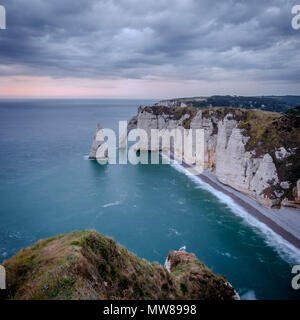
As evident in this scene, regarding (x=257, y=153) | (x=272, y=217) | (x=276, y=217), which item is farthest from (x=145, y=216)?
(x=257, y=153)

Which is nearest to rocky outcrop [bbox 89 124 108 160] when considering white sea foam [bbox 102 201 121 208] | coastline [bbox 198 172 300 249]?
white sea foam [bbox 102 201 121 208]

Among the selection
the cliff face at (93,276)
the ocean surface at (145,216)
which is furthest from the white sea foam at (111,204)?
the cliff face at (93,276)

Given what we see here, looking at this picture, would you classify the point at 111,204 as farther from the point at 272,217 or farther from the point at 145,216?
the point at 272,217

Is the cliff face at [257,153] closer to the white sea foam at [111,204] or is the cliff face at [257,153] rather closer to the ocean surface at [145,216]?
the ocean surface at [145,216]

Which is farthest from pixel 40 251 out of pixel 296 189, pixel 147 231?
pixel 296 189

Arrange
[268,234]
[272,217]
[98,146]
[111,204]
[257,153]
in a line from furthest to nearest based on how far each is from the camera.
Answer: [98,146] → [111,204] → [257,153] → [272,217] → [268,234]

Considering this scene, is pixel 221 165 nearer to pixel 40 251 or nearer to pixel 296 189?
pixel 296 189
